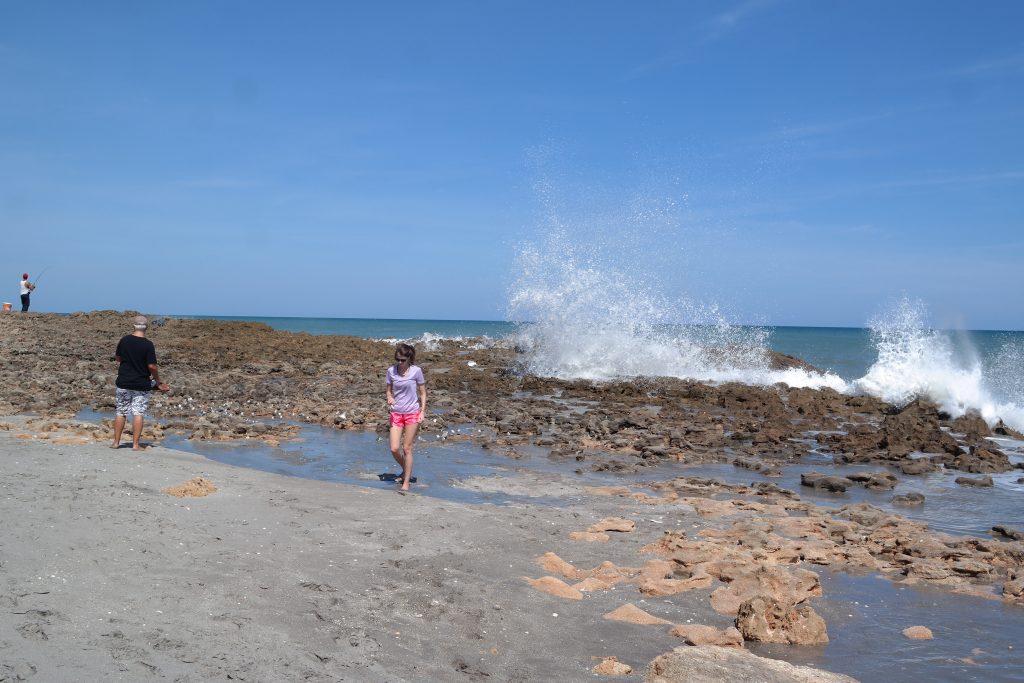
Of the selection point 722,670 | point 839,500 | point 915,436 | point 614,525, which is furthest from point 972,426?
point 722,670

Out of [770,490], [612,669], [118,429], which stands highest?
[118,429]

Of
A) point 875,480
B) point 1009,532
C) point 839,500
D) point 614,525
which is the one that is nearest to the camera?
point 614,525

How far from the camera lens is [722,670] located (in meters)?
4.01

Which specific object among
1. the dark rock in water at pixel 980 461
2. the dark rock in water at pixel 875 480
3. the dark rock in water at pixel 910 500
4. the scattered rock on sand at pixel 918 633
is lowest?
the scattered rock on sand at pixel 918 633

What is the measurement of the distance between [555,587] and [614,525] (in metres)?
1.98

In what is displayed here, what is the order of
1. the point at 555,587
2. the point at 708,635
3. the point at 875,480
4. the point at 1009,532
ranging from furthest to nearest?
1. the point at 875,480
2. the point at 1009,532
3. the point at 555,587
4. the point at 708,635

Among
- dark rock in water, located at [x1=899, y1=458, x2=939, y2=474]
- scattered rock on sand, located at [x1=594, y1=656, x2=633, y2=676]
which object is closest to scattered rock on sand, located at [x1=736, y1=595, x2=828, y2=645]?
scattered rock on sand, located at [x1=594, y1=656, x2=633, y2=676]

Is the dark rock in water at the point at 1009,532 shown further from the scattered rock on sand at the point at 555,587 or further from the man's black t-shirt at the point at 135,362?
the man's black t-shirt at the point at 135,362

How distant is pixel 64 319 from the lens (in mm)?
27859

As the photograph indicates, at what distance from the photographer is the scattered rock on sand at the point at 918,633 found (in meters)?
5.63

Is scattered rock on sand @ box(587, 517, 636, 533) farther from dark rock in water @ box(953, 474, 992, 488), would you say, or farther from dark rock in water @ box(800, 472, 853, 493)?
dark rock in water @ box(953, 474, 992, 488)

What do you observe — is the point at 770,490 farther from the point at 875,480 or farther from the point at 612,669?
the point at 612,669

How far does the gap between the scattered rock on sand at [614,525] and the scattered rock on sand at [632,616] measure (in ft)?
6.85

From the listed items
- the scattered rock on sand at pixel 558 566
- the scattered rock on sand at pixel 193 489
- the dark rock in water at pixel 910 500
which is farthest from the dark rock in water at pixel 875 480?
the scattered rock on sand at pixel 193 489
